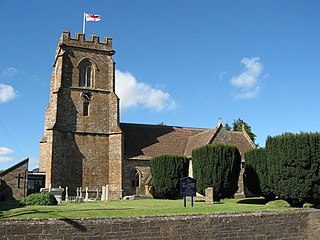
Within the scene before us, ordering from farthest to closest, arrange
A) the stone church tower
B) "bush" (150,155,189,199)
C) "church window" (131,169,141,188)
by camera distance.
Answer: "church window" (131,169,141,188) < the stone church tower < "bush" (150,155,189,199)

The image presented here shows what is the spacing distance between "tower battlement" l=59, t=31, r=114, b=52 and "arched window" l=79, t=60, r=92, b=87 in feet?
6.10

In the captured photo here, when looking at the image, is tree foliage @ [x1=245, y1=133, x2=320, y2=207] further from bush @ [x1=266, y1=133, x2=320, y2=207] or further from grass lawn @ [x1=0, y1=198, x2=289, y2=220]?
grass lawn @ [x1=0, y1=198, x2=289, y2=220]

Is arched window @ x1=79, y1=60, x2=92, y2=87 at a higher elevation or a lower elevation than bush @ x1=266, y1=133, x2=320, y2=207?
higher

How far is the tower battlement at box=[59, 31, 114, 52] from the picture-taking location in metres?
37.4


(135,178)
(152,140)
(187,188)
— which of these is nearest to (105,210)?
(187,188)

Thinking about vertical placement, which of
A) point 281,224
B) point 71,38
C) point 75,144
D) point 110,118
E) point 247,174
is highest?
point 71,38

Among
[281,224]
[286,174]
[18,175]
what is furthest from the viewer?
[18,175]

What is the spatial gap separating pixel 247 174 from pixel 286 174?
9154mm

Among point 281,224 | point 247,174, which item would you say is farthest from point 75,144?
point 281,224

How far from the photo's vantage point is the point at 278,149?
2523 centimetres

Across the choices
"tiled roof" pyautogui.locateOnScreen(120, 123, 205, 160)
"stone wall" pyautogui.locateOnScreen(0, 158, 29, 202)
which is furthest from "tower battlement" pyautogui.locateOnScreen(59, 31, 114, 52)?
"stone wall" pyautogui.locateOnScreen(0, 158, 29, 202)

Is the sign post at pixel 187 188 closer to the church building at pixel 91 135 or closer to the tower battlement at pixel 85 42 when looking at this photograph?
the church building at pixel 91 135

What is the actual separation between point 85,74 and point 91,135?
6495mm

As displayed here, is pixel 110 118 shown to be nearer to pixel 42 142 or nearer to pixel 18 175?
pixel 42 142
